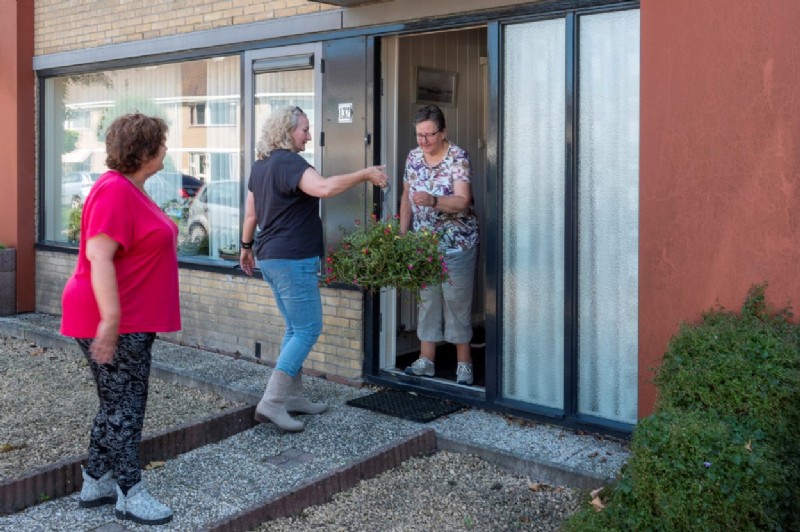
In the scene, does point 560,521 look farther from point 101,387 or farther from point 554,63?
point 554,63

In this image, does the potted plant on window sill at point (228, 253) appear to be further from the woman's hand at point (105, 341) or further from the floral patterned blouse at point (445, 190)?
the woman's hand at point (105, 341)

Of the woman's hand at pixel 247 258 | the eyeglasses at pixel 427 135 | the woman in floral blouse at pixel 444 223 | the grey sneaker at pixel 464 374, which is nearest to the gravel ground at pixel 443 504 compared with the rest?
the grey sneaker at pixel 464 374

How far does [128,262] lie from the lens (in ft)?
14.2

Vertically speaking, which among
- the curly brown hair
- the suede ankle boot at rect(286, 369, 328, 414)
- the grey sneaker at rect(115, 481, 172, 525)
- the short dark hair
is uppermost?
the short dark hair

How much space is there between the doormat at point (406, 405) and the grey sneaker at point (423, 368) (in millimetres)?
180

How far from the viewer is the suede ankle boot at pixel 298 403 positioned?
6.02 m

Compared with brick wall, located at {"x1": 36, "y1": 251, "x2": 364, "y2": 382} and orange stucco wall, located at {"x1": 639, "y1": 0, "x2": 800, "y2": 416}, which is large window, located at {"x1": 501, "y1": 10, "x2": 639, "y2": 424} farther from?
brick wall, located at {"x1": 36, "y1": 251, "x2": 364, "y2": 382}

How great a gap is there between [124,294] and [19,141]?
22.7 feet

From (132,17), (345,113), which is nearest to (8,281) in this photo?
(132,17)

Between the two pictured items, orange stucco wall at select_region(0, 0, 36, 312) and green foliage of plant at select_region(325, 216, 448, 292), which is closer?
green foliage of plant at select_region(325, 216, 448, 292)

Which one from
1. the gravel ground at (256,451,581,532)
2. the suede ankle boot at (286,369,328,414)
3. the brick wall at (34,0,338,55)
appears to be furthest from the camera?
the brick wall at (34,0,338,55)

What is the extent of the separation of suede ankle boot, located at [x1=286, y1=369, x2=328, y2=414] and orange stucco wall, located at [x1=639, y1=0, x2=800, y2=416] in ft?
7.18

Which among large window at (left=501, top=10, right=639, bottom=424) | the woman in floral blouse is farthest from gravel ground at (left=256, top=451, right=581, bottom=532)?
the woman in floral blouse

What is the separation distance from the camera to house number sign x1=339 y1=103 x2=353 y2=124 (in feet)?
22.7
